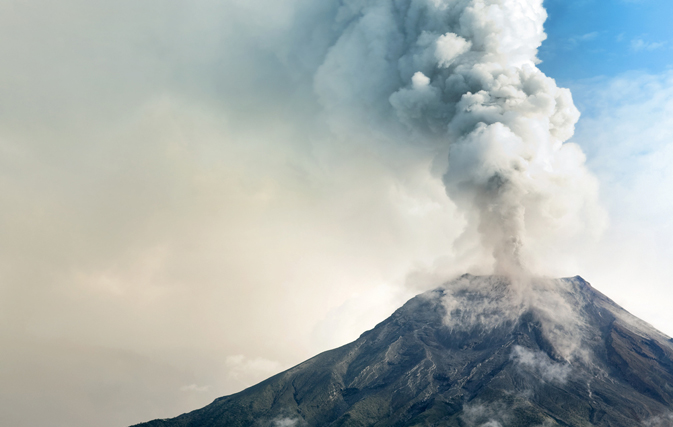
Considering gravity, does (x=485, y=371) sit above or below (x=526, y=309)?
below

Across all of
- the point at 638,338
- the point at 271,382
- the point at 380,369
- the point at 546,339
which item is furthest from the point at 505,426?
the point at 271,382

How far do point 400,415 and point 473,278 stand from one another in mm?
47517

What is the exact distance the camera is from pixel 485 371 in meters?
93.8

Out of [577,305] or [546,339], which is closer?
[546,339]

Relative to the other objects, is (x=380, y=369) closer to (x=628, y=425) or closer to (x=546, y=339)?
(x=546, y=339)

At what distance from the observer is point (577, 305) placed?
A: 111 m

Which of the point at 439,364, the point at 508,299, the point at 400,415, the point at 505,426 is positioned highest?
the point at 508,299

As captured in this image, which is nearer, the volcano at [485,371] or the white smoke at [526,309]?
the volcano at [485,371]

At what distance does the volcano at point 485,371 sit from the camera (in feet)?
267

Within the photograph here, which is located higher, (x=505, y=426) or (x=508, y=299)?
→ (x=508, y=299)

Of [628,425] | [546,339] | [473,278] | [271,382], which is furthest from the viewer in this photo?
[473,278]

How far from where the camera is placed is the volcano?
81312mm

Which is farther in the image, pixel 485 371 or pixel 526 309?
pixel 526 309

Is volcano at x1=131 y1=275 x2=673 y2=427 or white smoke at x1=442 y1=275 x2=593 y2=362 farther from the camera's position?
white smoke at x1=442 y1=275 x2=593 y2=362
